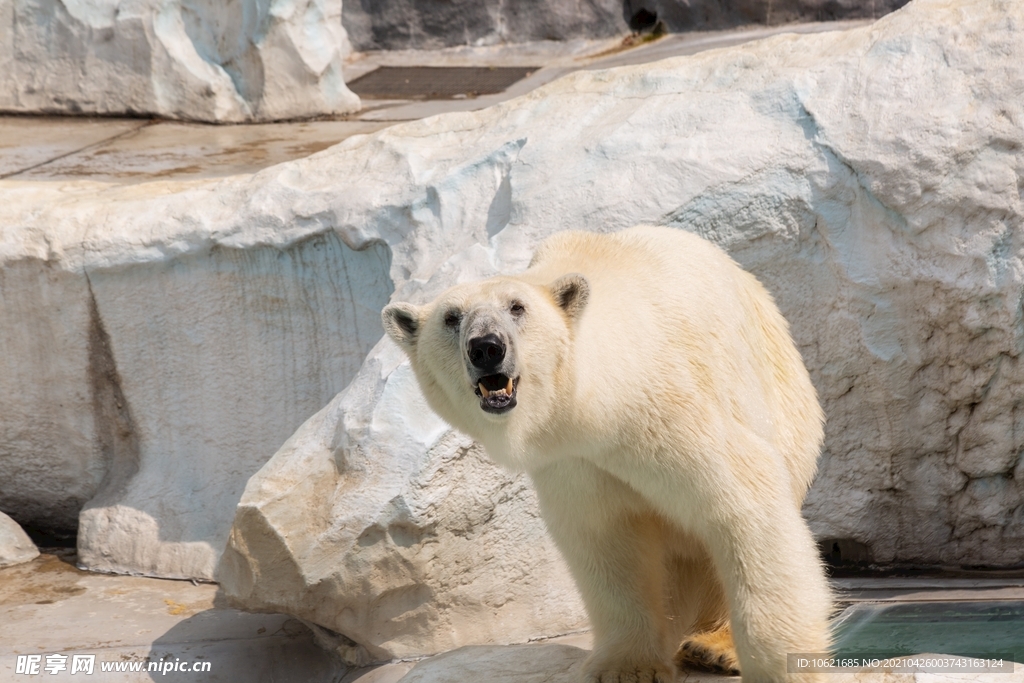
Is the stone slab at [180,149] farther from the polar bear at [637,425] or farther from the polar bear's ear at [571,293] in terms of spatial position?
the polar bear's ear at [571,293]

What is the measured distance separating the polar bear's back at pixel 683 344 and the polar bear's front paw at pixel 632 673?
2.18 ft

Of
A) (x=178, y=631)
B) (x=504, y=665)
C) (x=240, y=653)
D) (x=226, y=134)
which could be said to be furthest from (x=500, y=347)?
(x=226, y=134)

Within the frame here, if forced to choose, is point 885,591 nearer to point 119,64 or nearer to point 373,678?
point 373,678

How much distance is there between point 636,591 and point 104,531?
11.3 ft

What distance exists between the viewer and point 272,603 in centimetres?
445

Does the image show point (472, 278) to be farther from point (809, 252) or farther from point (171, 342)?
point (171, 342)

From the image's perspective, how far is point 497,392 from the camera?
8.98ft

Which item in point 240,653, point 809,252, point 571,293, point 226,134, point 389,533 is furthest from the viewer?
point 226,134

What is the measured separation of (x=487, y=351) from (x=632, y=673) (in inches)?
47.1

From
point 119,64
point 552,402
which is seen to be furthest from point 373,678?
point 119,64

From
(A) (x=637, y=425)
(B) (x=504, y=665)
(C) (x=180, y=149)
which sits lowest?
(B) (x=504, y=665)

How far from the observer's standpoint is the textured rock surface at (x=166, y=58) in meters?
9.01

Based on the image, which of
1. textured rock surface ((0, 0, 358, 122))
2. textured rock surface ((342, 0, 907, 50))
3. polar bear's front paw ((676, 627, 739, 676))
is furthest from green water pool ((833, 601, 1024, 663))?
textured rock surface ((342, 0, 907, 50))

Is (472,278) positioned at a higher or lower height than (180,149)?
lower
